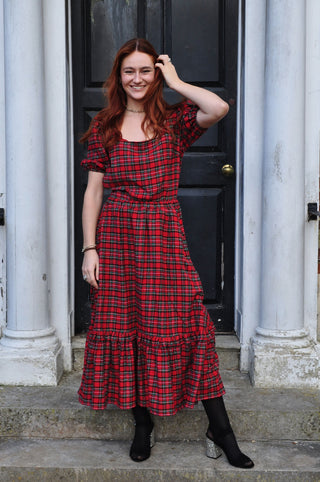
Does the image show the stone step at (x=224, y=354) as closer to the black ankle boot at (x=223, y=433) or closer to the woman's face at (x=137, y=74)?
the black ankle boot at (x=223, y=433)

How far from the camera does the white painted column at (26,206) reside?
315 cm

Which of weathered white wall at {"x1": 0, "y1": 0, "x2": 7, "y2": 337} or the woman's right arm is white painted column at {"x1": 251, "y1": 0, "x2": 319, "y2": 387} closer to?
the woman's right arm

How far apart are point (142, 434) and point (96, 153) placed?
1.31m

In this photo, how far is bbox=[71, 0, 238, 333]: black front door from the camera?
3529 mm

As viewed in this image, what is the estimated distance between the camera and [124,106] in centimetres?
268

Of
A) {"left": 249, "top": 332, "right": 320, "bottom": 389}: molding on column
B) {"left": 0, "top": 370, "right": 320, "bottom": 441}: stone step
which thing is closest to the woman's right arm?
{"left": 0, "top": 370, "right": 320, "bottom": 441}: stone step

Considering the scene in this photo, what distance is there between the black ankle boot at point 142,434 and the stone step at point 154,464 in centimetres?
4

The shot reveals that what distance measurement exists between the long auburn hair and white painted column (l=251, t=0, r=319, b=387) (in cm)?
77

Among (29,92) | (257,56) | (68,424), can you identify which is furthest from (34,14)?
(68,424)

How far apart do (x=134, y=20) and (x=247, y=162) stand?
112cm

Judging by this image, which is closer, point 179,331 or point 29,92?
point 179,331

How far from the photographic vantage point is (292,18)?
3098mm

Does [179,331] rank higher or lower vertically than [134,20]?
lower

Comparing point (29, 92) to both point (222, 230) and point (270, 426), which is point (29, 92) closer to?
point (222, 230)
